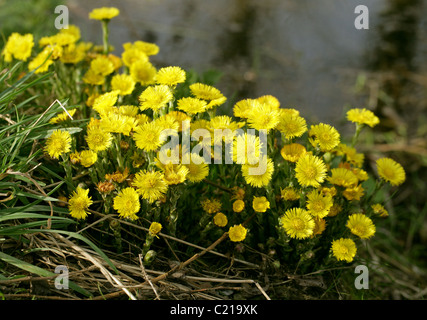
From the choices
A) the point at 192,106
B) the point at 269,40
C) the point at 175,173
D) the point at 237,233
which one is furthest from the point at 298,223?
the point at 269,40

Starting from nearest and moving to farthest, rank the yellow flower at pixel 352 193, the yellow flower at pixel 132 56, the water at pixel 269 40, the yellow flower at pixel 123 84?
1. the yellow flower at pixel 352 193
2. the yellow flower at pixel 123 84
3. the yellow flower at pixel 132 56
4. the water at pixel 269 40

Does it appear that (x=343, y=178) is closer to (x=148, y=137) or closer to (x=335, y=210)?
(x=335, y=210)

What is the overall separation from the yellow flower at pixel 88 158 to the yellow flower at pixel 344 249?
0.85 metres

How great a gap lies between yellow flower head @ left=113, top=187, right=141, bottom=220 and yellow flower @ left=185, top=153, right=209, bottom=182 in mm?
184

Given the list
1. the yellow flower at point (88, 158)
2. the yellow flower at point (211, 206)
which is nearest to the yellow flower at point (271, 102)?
the yellow flower at point (211, 206)

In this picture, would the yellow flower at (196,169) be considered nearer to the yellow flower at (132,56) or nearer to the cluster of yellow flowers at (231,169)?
the cluster of yellow flowers at (231,169)

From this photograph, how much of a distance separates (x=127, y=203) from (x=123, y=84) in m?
0.62

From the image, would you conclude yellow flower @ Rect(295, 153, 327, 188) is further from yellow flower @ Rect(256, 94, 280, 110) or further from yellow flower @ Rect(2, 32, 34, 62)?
yellow flower @ Rect(2, 32, 34, 62)

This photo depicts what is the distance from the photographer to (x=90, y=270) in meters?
1.43

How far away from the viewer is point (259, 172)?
1425 millimetres

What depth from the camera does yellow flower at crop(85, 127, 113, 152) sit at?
4.68 ft

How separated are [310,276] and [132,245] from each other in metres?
0.65

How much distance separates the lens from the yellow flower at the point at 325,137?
1491 millimetres

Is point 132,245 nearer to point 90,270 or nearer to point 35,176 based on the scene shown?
point 90,270
